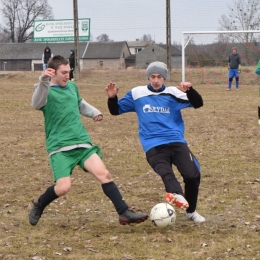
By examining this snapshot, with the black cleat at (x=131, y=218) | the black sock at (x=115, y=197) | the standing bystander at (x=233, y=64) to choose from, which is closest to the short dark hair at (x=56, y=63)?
the black sock at (x=115, y=197)

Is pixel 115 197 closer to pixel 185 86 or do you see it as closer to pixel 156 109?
pixel 156 109

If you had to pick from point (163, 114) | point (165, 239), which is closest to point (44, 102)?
point (163, 114)

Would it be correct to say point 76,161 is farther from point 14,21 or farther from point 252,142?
point 14,21

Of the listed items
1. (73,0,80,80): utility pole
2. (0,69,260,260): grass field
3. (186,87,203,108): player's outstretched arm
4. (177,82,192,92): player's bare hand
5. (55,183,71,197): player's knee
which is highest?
(73,0,80,80): utility pole

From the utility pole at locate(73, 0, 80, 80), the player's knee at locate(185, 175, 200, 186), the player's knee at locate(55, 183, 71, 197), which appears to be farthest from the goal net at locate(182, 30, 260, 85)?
the player's knee at locate(55, 183, 71, 197)

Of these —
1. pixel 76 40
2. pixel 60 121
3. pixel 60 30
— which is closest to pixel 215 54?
pixel 76 40

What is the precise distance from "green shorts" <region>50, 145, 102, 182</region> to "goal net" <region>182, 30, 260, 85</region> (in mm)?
23208

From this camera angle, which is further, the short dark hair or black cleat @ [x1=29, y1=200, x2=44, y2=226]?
black cleat @ [x1=29, y1=200, x2=44, y2=226]

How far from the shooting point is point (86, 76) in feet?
114

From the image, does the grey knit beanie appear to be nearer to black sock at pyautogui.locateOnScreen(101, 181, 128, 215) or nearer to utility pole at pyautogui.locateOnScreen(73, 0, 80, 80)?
black sock at pyautogui.locateOnScreen(101, 181, 128, 215)

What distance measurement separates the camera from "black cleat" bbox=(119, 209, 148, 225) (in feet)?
20.1

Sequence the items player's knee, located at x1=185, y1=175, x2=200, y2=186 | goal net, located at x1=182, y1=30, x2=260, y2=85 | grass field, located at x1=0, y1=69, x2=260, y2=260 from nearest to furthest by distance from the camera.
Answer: grass field, located at x1=0, y1=69, x2=260, y2=260 → player's knee, located at x1=185, y1=175, x2=200, y2=186 → goal net, located at x1=182, y1=30, x2=260, y2=85

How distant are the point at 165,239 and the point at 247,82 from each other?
24.1 meters

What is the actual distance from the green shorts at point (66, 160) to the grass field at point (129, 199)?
2.13 ft
